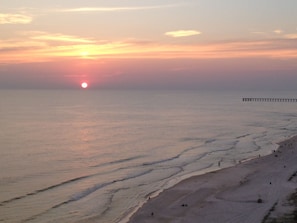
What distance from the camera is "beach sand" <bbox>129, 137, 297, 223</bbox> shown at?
21.8m

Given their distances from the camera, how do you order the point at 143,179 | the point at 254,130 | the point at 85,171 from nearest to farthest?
the point at 143,179, the point at 85,171, the point at 254,130

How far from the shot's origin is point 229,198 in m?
26.1

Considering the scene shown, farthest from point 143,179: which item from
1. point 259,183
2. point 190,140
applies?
point 190,140

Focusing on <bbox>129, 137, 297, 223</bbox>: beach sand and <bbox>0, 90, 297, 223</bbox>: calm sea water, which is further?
<bbox>0, 90, 297, 223</bbox>: calm sea water

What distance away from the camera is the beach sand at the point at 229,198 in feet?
71.6

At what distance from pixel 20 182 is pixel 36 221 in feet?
32.4

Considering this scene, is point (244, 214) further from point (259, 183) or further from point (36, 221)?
point (36, 221)

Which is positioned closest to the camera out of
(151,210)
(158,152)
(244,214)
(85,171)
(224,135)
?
(244,214)

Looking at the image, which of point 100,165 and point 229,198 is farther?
point 100,165

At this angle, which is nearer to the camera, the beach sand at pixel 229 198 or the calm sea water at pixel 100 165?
the beach sand at pixel 229 198

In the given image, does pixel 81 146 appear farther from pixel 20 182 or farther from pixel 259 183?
pixel 259 183

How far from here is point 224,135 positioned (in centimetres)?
6688

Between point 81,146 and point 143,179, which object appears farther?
point 81,146

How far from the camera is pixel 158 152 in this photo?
47938 mm
